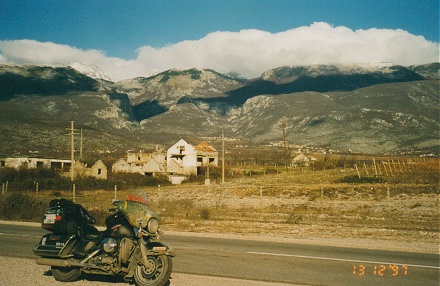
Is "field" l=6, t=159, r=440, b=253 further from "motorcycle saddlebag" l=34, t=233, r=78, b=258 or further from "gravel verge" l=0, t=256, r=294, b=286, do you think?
"gravel verge" l=0, t=256, r=294, b=286

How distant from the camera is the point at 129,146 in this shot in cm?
16338

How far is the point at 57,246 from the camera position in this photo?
28.4 ft

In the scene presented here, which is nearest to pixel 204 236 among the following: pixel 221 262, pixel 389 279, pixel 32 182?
pixel 221 262

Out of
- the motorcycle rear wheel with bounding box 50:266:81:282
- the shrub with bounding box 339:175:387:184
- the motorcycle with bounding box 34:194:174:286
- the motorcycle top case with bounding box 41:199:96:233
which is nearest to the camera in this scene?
the motorcycle with bounding box 34:194:174:286

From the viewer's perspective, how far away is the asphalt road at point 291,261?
9.52m

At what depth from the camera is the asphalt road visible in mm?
9523

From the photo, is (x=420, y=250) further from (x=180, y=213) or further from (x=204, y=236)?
(x=180, y=213)

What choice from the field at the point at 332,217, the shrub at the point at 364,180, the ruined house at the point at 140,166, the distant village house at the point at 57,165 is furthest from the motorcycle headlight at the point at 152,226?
the ruined house at the point at 140,166

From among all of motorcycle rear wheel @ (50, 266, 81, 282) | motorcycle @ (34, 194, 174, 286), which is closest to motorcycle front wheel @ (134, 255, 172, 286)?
motorcycle @ (34, 194, 174, 286)

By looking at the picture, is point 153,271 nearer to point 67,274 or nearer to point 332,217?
point 67,274

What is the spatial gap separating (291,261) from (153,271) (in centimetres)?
461

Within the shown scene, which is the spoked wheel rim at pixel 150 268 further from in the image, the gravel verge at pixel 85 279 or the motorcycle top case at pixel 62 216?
the motorcycle top case at pixel 62 216

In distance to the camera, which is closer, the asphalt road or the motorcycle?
the motorcycle

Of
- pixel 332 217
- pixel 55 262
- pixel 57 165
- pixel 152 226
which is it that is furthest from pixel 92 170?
pixel 152 226
